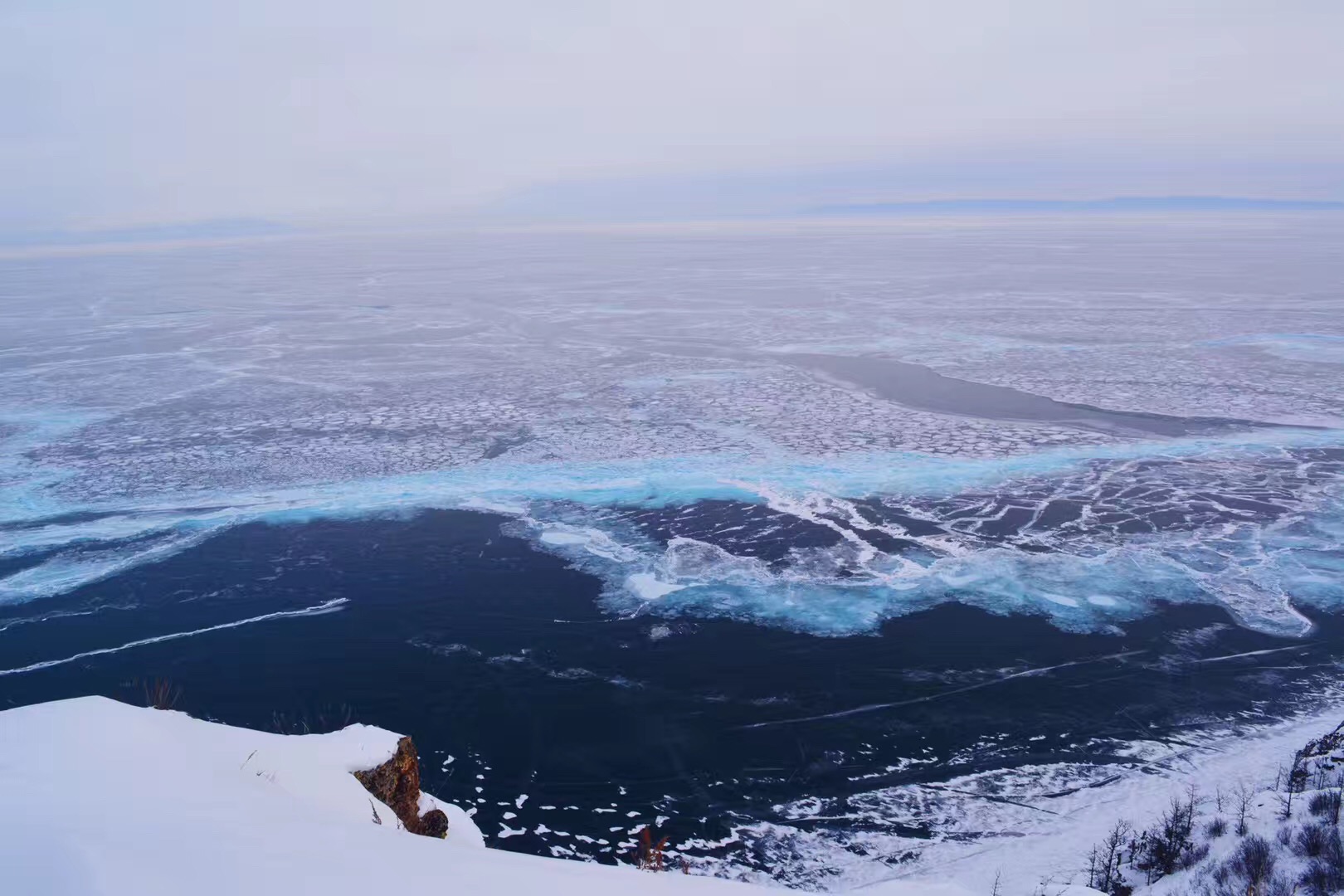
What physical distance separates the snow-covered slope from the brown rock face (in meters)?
0.35

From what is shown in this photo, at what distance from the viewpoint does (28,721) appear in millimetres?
4082

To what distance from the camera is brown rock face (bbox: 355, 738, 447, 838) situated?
15.8ft

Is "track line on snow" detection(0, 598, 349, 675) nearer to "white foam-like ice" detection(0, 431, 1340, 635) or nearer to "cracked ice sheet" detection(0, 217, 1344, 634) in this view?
"white foam-like ice" detection(0, 431, 1340, 635)

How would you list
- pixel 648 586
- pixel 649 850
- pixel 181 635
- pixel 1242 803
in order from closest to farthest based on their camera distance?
pixel 1242 803
pixel 649 850
pixel 181 635
pixel 648 586

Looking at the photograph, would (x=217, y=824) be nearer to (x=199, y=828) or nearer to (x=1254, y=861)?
(x=199, y=828)

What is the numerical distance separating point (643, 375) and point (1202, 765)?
14.4 metres

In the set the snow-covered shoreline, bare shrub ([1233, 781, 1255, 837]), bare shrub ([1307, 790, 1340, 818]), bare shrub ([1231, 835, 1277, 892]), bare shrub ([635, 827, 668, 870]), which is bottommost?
bare shrub ([635, 827, 668, 870])

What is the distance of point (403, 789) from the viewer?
5.00m

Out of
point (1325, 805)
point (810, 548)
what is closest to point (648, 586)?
point (810, 548)

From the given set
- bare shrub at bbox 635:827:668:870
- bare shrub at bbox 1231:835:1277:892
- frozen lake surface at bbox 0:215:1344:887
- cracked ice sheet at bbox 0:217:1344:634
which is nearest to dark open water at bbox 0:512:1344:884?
frozen lake surface at bbox 0:215:1344:887

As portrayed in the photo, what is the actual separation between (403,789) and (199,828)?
1.85 meters

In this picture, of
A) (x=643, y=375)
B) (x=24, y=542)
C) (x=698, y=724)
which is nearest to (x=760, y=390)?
(x=643, y=375)

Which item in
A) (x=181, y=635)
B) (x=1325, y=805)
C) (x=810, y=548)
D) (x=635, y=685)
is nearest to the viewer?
(x=1325, y=805)

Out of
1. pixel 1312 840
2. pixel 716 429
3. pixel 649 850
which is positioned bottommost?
pixel 649 850
